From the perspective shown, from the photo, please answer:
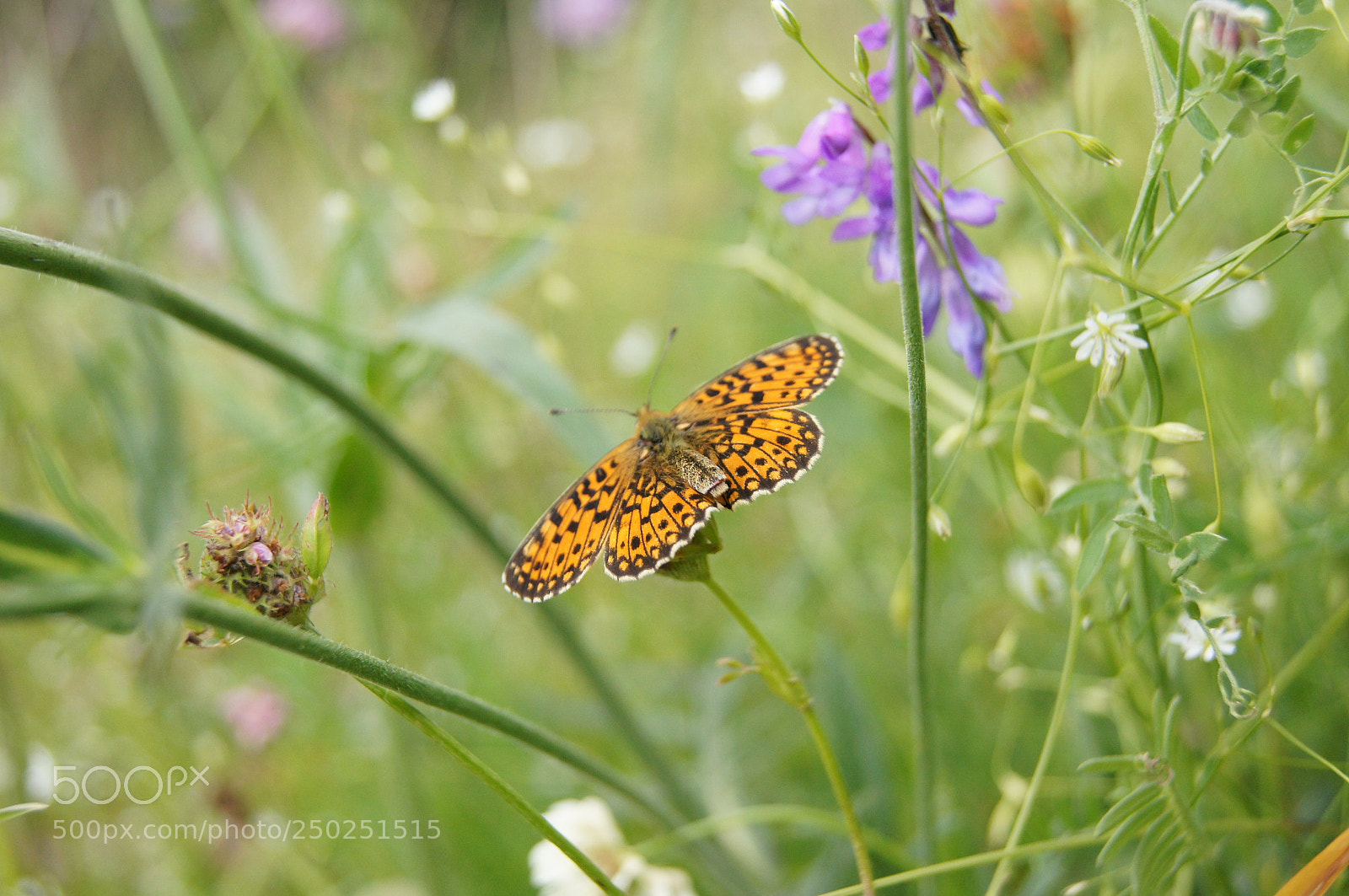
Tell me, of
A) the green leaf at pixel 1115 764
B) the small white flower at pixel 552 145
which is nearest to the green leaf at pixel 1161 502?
the green leaf at pixel 1115 764

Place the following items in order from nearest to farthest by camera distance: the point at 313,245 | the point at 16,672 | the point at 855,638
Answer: the point at 855,638 < the point at 16,672 < the point at 313,245

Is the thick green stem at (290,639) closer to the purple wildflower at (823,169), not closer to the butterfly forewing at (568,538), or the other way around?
the butterfly forewing at (568,538)

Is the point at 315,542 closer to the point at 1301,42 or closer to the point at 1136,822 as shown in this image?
the point at 1136,822

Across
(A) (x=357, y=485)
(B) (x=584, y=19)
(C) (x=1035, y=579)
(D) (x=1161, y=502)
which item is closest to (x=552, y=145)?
(A) (x=357, y=485)

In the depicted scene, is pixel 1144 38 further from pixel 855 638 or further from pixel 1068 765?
pixel 855 638

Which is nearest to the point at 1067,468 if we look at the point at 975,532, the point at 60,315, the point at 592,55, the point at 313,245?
the point at 975,532

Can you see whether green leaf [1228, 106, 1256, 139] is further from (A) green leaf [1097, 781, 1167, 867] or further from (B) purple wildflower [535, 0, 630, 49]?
(B) purple wildflower [535, 0, 630, 49]
